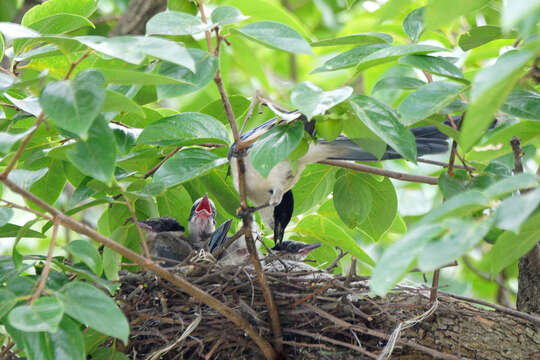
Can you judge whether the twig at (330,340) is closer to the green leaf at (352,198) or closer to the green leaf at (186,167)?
the green leaf at (352,198)

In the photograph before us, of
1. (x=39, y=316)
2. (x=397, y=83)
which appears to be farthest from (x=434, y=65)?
(x=39, y=316)

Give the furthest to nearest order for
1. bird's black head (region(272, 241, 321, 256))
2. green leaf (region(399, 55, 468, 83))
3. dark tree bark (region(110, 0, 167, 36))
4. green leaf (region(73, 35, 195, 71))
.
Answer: dark tree bark (region(110, 0, 167, 36))
bird's black head (region(272, 241, 321, 256))
green leaf (region(399, 55, 468, 83))
green leaf (region(73, 35, 195, 71))

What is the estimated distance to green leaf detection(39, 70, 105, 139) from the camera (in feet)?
3.46

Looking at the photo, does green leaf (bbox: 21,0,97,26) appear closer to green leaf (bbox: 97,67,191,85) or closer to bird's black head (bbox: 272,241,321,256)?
green leaf (bbox: 97,67,191,85)

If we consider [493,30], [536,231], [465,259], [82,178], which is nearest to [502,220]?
[536,231]

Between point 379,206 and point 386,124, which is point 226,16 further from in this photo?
point 379,206

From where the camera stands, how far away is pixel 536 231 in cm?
122

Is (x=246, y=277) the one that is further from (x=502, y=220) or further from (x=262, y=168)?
(x=502, y=220)

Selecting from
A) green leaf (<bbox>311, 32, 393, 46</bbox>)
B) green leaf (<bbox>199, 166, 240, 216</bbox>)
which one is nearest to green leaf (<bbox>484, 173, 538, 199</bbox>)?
green leaf (<bbox>311, 32, 393, 46</bbox>)

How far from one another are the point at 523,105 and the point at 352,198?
2.17 ft

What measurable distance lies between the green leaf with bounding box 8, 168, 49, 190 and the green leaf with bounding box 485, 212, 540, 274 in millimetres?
1224

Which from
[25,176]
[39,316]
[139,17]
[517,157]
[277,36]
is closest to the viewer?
[39,316]

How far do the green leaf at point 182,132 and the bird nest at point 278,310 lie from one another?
1.43 feet

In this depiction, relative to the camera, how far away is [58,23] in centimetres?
157
